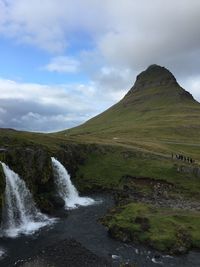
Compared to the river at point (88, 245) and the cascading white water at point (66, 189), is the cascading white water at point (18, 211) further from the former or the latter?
the cascading white water at point (66, 189)

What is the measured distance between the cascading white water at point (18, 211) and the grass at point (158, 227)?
44.6 feet

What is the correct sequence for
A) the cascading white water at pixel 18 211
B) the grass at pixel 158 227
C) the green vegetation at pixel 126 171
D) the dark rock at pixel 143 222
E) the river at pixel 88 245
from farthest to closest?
the green vegetation at pixel 126 171
the cascading white water at pixel 18 211
the dark rock at pixel 143 222
the grass at pixel 158 227
the river at pixel 88 245

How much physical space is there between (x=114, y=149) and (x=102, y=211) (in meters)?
45.7

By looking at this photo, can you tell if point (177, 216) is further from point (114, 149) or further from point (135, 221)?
point (114, 149)

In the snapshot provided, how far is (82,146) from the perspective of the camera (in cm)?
12369

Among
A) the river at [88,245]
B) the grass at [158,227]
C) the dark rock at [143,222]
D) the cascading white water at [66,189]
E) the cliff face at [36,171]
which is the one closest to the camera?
the river at [88,245]

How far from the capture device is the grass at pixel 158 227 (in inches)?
2454

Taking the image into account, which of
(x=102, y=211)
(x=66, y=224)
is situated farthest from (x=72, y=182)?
(x=66, y=224)

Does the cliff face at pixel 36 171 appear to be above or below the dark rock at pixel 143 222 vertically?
above

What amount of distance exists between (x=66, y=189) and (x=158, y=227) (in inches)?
1337

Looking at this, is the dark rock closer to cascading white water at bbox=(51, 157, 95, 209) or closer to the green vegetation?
cascading white water at bbox=(51, 157, 95, 209)

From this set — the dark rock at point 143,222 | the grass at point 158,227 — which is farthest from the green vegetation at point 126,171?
the dark rock at point 143,222

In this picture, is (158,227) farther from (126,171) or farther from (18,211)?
(126,171)

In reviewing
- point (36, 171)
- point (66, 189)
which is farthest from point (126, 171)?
point (36, 171)
